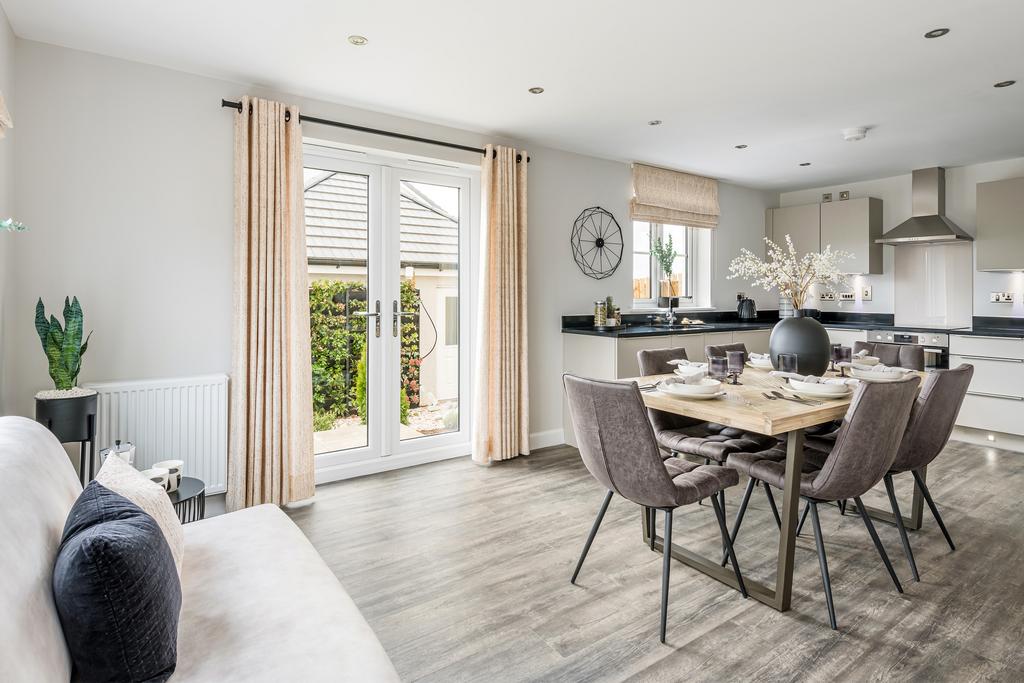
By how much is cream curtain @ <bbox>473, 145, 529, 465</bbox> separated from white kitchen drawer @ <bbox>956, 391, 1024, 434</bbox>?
3.41 metres

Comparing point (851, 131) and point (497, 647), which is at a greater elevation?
point (851, 131)

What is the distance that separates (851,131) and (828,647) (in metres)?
3.55

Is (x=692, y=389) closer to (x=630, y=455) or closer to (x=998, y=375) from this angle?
(x=630, y=455)

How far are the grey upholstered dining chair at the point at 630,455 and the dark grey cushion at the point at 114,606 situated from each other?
4.66ft

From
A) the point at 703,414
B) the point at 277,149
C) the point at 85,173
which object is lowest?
the point at 703,414

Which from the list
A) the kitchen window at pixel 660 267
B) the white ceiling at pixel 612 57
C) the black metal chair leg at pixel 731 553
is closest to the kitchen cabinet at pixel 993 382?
the white ceiling at pixel 612 57

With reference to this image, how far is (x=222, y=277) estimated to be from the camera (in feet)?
A: 10.2

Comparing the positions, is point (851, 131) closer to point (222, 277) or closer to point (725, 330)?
point (725, 330)

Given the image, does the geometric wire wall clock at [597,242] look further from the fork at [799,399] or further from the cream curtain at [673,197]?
the fork at [799,399]

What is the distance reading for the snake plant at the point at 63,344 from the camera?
7.97ft

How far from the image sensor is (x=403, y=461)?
155 inches

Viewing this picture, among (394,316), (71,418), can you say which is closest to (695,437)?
(394,316)

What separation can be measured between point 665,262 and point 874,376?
2841 millimetres

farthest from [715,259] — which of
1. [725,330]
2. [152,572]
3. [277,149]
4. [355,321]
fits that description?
[152,572]
